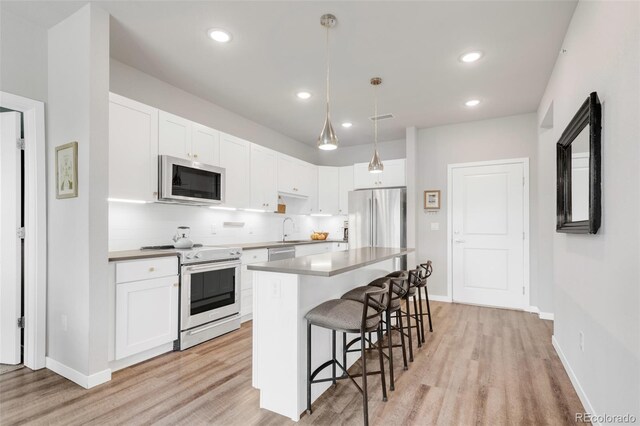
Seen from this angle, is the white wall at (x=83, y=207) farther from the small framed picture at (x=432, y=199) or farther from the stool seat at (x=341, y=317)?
the small framed picture at (x=432, y=199)

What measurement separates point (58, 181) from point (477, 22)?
3465 mm

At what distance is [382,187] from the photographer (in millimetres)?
5438

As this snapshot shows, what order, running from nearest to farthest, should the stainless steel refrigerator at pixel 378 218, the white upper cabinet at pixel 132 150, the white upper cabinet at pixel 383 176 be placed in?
1. the white upper cabinet at pixel 132 150
2. the stainless steel refrigerator at pixel 378 218
3. the white upper cabinet at pixel 383 176

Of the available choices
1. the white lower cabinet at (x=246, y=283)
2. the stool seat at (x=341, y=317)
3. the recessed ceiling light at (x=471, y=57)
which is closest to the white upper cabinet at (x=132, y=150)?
the white lower cabinet at (x=246, y=283)

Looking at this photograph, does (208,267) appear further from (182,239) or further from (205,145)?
(205,145)

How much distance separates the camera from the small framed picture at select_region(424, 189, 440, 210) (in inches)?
197

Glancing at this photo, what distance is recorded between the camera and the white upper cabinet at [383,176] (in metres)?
5.27

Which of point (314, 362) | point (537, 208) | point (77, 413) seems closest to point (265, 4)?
point (314, 362)

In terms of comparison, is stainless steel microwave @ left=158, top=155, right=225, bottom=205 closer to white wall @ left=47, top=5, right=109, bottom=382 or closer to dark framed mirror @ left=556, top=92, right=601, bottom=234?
white wall @ left=47, top=5, right=109, bottom=382

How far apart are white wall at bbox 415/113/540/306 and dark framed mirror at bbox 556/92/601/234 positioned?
2.05 metres

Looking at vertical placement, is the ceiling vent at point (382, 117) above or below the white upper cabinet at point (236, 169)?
above

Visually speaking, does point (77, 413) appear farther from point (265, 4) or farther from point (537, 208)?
point (537, 208)

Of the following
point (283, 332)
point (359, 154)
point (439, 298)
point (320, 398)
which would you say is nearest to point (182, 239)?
point (283, 332)

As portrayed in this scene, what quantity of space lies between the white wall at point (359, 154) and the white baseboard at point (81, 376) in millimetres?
4882
